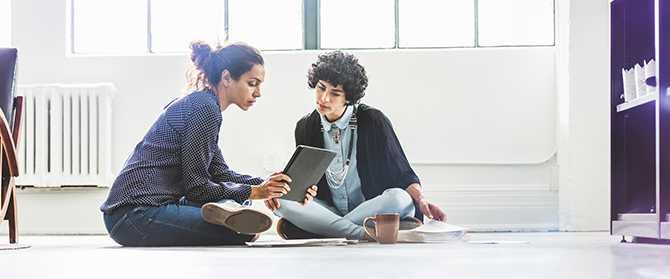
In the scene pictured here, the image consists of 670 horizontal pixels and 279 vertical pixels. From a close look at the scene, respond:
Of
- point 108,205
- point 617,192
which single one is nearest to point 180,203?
point 108,205

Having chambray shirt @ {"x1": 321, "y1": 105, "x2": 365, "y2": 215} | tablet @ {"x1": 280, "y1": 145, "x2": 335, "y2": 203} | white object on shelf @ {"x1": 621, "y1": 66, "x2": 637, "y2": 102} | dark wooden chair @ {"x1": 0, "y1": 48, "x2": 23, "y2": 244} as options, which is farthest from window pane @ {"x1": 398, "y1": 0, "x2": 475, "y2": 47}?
dark wooden chair @ {"x1": 0, "y1": 48, "x2": 23, "y2": 244}

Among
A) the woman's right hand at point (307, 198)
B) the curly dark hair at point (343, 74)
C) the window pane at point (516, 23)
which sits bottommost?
the woman's right hand at point (307, 198)

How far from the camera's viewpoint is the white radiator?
3.89 meters

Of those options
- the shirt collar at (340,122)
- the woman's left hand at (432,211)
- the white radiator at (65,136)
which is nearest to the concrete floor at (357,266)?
the woman's left hand at (432,211)

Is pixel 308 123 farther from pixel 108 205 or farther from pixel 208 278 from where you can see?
pixel 208 278

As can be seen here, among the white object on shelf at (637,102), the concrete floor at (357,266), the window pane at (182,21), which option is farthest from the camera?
the window pane at (182,21)

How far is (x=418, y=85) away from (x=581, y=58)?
37.9 inches

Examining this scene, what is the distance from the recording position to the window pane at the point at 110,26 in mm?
4136

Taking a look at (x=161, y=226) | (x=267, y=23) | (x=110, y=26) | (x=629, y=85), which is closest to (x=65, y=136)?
(x=110, y=26)

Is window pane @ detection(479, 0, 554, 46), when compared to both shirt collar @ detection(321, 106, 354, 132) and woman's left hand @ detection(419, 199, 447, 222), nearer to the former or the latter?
shirt collar @ detection(321, 106, 354, 132)

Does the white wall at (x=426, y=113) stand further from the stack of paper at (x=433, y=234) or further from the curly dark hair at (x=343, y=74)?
the stack of paper at (x=433, y=234)

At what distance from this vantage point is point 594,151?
365 cm

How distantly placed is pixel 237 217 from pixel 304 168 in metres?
0.25

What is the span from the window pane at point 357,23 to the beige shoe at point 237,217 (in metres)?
2.34
